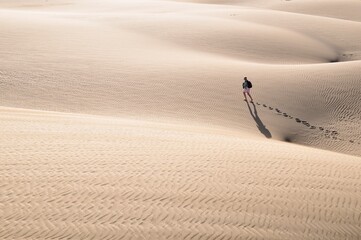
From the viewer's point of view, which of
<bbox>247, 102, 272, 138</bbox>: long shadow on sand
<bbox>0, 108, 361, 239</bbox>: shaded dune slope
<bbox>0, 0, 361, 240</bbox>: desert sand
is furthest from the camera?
<bbox>247, 102, 272, 138</bbox>: long shadow on sand

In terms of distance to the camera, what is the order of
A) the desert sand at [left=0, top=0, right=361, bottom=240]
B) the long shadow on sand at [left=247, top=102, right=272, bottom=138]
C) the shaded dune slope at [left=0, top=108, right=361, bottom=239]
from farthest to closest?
1. the long shadow on sand at [left=247, top=102, right=272, bottom=138]
2. the desert sand at [left=0, top=0, right=361, bottom=240]
3. the shaded dune slope at [left=0, top=108, right=361, bottom=239]

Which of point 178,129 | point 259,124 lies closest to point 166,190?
point 178,129

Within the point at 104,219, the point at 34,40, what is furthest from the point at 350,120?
the point at 34,40

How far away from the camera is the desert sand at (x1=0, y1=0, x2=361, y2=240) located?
18.6 feet

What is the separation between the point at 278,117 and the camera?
618 inches

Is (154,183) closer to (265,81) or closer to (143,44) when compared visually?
(265,81)

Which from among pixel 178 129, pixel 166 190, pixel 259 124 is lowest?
pixel 166 190

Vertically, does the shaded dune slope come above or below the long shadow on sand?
below

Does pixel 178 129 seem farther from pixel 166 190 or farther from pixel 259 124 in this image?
pixel 166 190

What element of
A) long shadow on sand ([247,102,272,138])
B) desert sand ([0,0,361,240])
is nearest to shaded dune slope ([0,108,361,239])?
desert sand ([0,0,361,240])

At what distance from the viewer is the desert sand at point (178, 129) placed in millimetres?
5664

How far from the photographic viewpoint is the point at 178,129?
11.4 m

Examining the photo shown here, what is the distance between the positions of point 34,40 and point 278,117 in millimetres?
13406

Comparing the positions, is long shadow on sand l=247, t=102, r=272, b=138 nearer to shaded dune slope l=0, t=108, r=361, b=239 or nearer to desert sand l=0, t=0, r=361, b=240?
desert sand l=0, t=0, r=361, b=240
